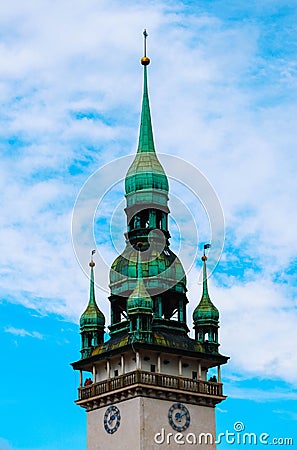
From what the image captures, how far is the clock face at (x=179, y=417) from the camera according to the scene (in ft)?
330

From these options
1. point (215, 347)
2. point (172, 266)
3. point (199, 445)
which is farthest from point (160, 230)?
point (199, 445)

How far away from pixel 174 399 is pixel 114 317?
8.70 meters

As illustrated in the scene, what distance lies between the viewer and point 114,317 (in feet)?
350

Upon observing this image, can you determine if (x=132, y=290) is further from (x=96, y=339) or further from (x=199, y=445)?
(x=199, y=445)

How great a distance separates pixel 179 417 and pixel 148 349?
5.22 m

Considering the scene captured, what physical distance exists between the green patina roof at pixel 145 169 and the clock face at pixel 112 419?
16997mm

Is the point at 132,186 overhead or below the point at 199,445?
overhead

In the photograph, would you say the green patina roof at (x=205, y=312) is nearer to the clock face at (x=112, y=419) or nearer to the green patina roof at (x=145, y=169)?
the green patina roof at (x=145, y=169)

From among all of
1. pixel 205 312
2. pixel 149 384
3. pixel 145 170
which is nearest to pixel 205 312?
pixel 205 312

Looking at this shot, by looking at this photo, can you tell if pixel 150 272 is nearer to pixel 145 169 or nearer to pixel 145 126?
pixel 145 169

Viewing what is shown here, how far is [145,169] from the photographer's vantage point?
109 metres

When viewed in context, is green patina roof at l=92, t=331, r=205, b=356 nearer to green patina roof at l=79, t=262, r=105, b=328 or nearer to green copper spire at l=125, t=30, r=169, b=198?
green patina roof at l=79, t=262, r=105, b=328

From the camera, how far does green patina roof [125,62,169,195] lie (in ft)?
358

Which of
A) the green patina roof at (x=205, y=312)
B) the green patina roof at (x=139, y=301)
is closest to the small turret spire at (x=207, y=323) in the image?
the green patina roof at (x=205, y=312)
